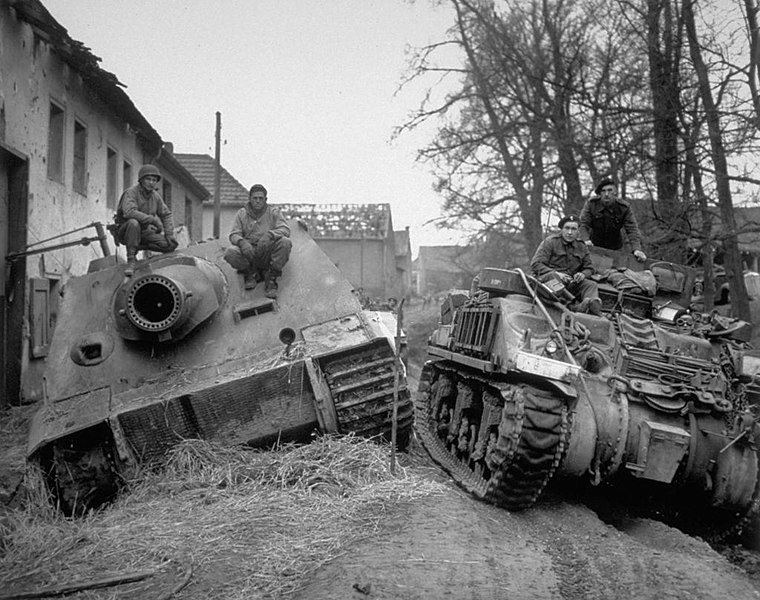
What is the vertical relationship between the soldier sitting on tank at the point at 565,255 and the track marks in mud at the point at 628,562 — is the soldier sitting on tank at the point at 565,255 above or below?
→ above

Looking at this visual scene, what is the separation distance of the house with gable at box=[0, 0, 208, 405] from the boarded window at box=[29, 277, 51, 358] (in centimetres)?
1

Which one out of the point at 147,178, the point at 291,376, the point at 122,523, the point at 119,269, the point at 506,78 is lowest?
the point at 122,523

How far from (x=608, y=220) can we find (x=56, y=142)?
8.36 m

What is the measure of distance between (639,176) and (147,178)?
980 centimetres

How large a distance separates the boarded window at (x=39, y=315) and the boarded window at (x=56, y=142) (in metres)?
1.79

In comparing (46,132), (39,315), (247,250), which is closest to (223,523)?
(247,250)

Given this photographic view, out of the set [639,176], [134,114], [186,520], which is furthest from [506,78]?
[186,520]

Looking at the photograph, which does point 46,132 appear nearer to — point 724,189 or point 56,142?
point 56,142

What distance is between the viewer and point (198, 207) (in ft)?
91.4

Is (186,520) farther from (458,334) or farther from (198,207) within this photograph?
(198,207)

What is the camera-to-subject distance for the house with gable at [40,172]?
1173 cm

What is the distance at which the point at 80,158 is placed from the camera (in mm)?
15219

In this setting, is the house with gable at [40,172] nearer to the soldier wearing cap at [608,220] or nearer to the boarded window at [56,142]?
the boarded window at [56,142]

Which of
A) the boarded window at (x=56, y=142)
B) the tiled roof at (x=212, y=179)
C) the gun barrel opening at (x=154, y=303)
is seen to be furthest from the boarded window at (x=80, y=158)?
the tiled roof at (x=212, y=179)
